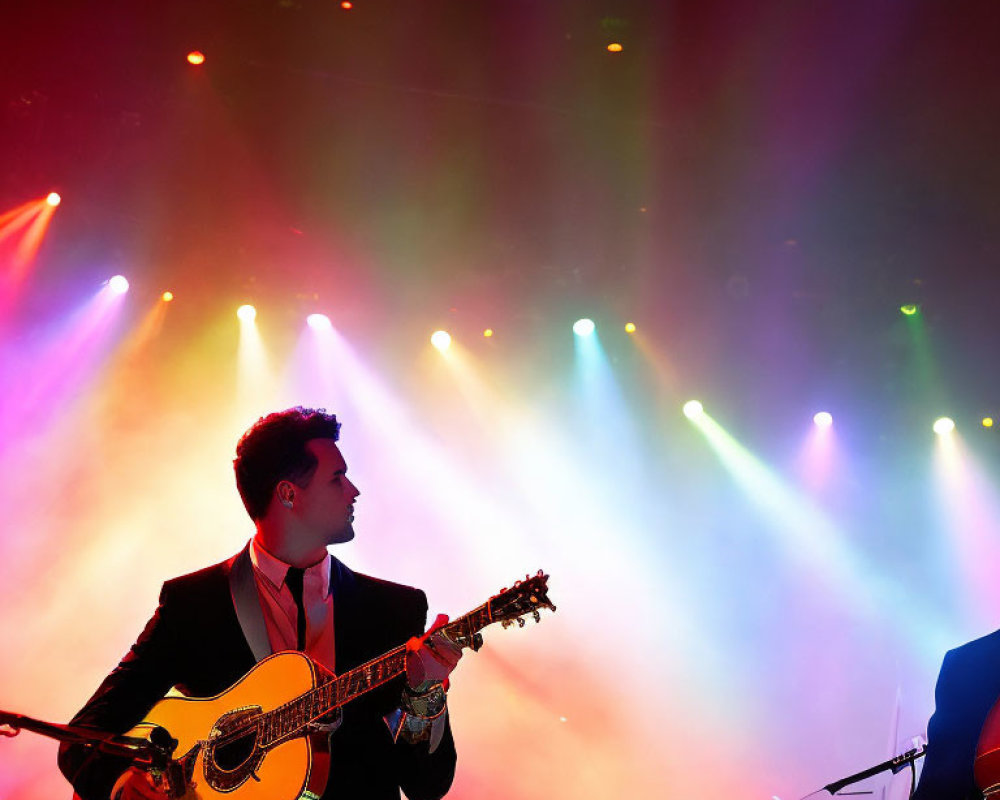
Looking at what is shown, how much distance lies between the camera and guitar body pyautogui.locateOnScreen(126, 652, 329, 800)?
2.62m

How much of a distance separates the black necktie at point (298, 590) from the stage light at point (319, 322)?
560cm

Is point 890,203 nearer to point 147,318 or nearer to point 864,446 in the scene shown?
point 864,446

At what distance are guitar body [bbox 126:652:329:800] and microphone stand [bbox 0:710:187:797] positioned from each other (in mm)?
74

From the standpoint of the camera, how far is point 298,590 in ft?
10.4

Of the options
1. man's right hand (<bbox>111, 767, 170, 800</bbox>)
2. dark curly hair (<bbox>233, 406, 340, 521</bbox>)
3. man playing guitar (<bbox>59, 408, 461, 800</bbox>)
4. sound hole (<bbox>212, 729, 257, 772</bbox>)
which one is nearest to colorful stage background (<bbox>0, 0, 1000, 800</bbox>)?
dark curly hair (<bbox>233, 406, 340, 521</bbox>)

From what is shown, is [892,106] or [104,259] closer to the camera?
[892,106]

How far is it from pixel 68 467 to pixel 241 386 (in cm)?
152

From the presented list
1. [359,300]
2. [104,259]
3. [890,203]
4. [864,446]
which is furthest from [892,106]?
[104,259]

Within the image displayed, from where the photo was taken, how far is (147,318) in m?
8.24

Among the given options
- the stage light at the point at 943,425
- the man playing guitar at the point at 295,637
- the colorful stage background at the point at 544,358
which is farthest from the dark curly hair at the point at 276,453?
the stage light at the point at 943,425

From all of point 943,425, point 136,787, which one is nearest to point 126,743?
point 136,787

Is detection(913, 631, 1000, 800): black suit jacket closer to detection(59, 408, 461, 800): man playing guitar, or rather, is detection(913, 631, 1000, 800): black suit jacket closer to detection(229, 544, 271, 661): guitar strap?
detection(59, 408, 461, 800): man playing guitar

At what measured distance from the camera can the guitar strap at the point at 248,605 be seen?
304 centimetres

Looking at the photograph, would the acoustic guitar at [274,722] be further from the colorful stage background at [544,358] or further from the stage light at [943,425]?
the stage light at [943,425]
